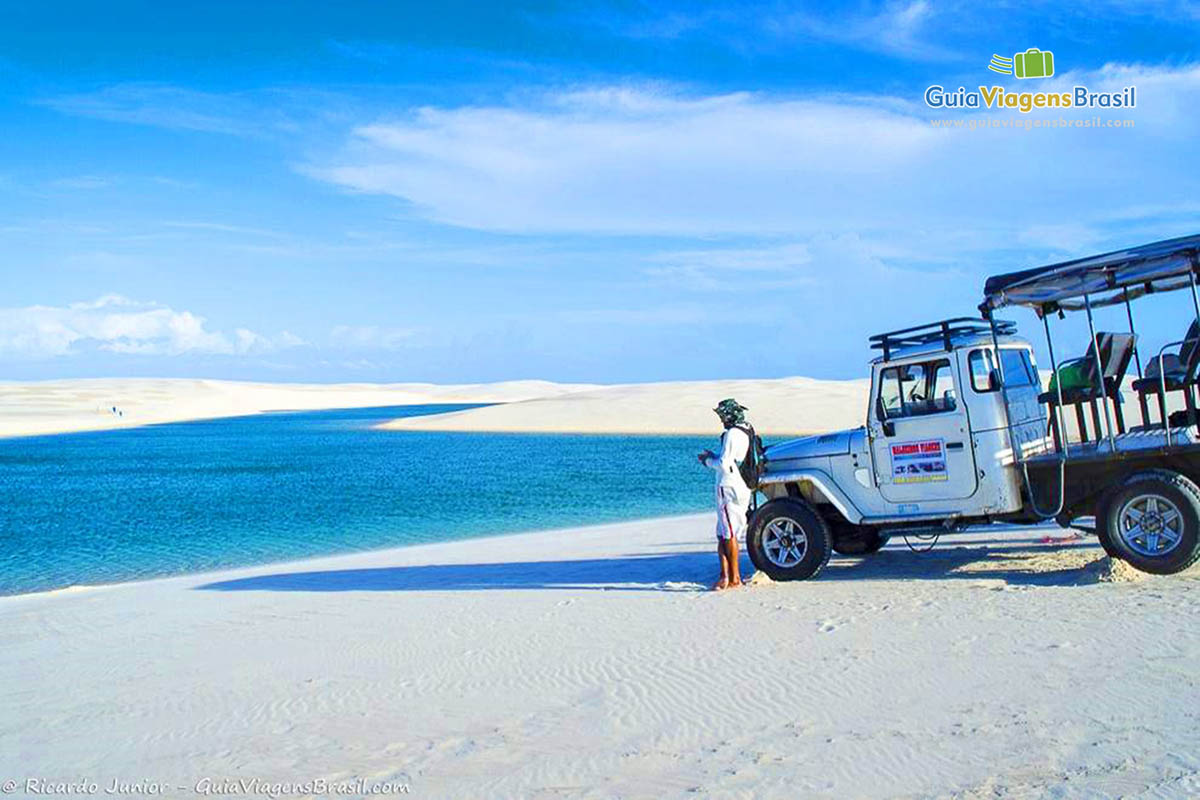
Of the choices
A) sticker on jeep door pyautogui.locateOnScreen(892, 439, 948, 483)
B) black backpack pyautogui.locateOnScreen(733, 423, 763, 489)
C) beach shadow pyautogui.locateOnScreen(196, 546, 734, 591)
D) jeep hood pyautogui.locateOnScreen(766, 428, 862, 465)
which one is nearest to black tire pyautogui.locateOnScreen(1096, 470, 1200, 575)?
sticker on jeep door pyautogui.locateOnScreen(892, 439, 948, 483)

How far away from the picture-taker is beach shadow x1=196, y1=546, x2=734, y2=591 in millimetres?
11602

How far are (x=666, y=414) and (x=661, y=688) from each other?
6563 cm

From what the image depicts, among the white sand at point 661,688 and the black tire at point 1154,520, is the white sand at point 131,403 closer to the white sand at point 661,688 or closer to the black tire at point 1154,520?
the white sand at point 661,688

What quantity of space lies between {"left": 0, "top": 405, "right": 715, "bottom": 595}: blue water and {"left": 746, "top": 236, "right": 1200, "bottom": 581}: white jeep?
11585 mm

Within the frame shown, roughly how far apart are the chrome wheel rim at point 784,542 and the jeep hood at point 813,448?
66 cm

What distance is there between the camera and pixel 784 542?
10539 mm

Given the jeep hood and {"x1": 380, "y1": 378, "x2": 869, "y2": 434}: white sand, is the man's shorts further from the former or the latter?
{"x1": 380, "y1": 378, "x2": 869, "y2": 434}: white sand

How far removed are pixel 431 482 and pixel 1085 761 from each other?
30.3 metres

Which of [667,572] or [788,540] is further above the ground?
[788,540]

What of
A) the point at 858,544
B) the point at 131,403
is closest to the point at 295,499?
the point at 858,544

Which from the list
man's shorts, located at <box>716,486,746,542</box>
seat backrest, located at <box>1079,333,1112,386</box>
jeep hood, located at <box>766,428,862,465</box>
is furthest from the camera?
jeep hood, located at <box>766,428,862,465</box>

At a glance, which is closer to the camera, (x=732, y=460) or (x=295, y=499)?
(x=732, y=460)

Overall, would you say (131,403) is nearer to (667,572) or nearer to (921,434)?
(667,572)

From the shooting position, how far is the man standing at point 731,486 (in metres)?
10.1
